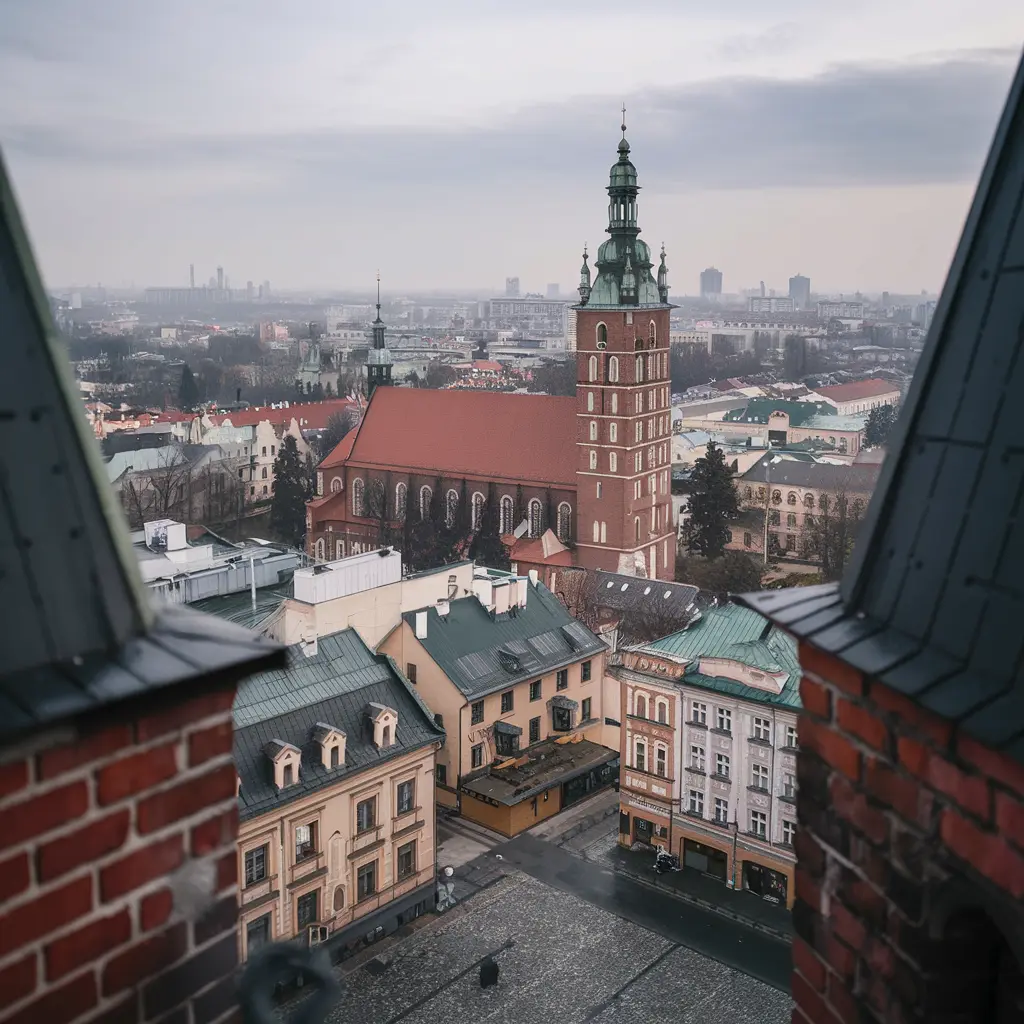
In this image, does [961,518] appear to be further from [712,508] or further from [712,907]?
[712,508]

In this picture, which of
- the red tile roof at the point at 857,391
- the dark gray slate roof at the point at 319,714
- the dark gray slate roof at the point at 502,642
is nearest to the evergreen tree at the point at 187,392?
the red tile roof at the point at 857,391

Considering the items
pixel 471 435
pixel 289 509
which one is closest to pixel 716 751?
pixel 471 435

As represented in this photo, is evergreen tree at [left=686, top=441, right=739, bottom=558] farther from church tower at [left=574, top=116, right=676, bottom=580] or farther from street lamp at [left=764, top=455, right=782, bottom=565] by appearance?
church tower at [left=574, top=116, right=676, bottom=580]

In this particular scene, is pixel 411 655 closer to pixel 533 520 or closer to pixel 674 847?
pixel 674 847

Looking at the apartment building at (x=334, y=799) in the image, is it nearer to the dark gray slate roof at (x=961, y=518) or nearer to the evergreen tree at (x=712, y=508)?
the dark gray slate roof at (x=961, y=518)

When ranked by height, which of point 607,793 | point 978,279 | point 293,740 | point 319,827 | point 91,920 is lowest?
point 607,793

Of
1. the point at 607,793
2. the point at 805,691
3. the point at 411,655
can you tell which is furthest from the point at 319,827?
the point at 805,691
